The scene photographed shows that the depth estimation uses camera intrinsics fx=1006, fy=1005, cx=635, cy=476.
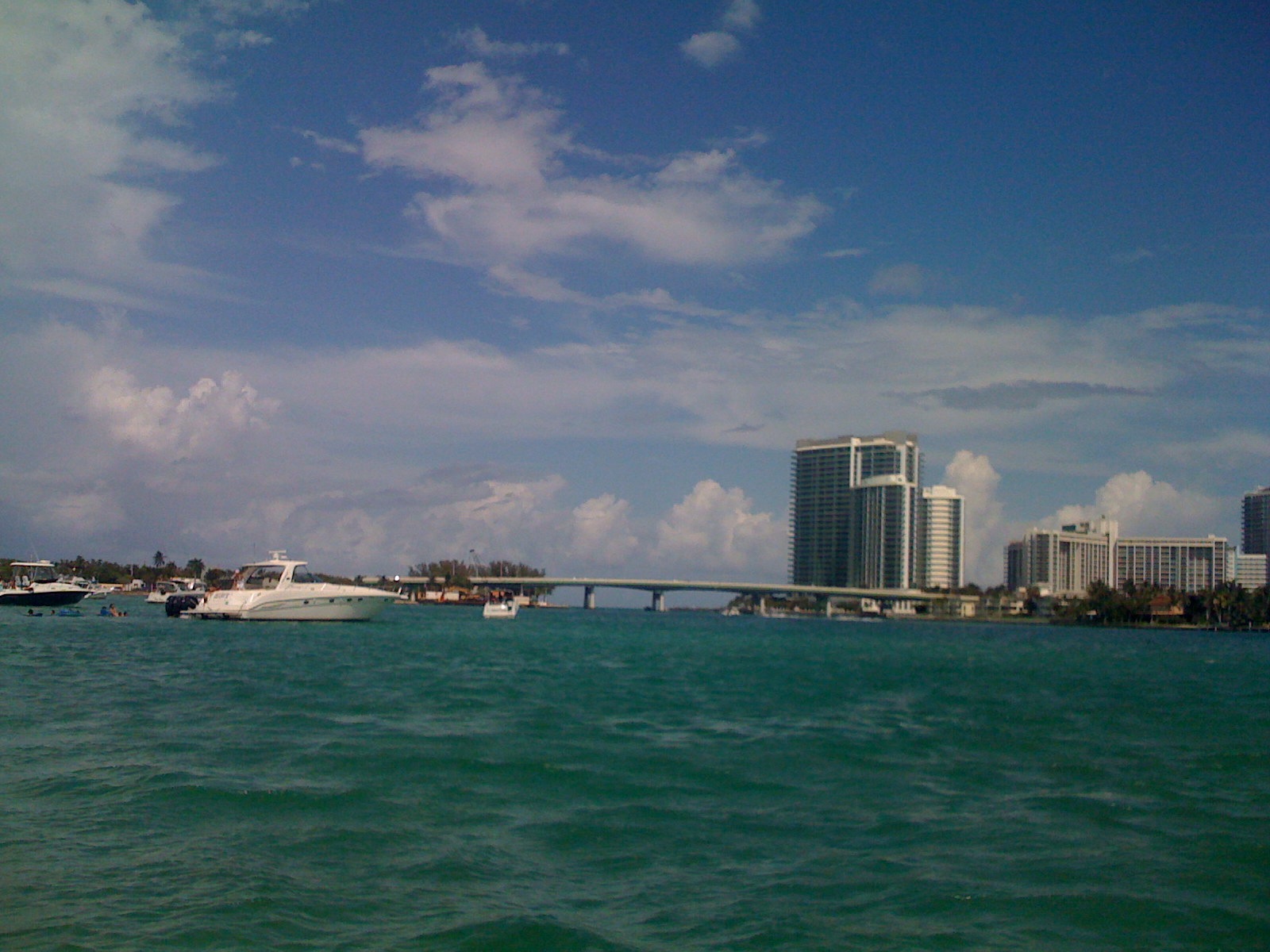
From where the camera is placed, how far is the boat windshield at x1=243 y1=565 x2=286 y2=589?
6994 centimetres

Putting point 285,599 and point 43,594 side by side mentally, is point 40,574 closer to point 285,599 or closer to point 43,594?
point 43,594

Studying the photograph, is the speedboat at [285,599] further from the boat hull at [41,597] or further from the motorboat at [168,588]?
the motorboat at [168,588]

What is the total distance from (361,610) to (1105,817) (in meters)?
63.3

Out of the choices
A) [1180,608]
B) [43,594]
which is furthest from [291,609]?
[1180,608]

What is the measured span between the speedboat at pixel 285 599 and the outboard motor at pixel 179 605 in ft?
7.19

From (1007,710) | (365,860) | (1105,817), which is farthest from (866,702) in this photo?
(365,860)

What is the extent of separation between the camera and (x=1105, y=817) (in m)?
14.4

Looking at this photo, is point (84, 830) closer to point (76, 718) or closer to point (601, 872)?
point (601, 872)

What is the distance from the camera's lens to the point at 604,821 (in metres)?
13.2

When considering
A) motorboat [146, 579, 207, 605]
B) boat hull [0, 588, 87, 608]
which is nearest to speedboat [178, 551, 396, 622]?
boat hull [0, 588, 87, 608]

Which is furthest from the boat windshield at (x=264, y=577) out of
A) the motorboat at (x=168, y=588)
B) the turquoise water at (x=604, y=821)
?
the motorboat at (x=168, y=588)

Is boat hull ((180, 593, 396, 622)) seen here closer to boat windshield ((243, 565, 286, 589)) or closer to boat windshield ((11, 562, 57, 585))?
boat windshield ((243, 565, 286, 589))

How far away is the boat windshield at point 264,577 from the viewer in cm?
6994

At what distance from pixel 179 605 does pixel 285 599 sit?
1370 centimetres
